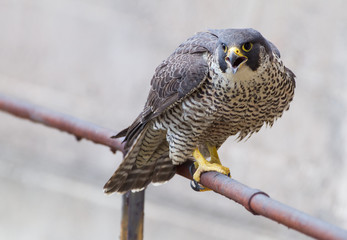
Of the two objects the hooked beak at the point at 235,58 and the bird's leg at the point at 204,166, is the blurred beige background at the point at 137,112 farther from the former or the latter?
the hooked beak at the point at 235,58

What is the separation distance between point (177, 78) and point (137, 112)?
2482mm

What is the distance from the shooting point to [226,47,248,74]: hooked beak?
2211 millimetres

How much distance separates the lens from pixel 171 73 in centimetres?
250

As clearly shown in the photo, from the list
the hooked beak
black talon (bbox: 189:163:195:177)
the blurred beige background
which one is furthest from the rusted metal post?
the blurred beige background

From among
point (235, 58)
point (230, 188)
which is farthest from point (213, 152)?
point (230, 188)

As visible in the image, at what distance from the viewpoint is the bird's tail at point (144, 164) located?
8.67ft

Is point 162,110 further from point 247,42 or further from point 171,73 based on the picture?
point 247,42

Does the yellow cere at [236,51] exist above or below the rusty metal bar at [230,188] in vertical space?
above

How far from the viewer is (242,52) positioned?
224cm

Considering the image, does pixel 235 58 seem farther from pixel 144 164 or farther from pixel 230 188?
pixel 144 164

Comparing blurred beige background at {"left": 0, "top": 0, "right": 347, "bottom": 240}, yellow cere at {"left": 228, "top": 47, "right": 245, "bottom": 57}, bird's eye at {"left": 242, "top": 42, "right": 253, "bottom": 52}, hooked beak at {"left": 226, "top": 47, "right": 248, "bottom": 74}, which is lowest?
blurred beige background at {"left": 0, "top": 0, "right": 347, "bottom": 240}

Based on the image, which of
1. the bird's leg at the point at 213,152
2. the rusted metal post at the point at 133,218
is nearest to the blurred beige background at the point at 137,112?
the bird's leg at the point at 213,152

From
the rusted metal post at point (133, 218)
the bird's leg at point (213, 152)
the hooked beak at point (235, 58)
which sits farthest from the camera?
the bird's leg at point (213, 152)

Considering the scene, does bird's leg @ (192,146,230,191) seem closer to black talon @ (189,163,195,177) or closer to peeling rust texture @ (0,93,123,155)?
black talon @ (189,163,195,177)
